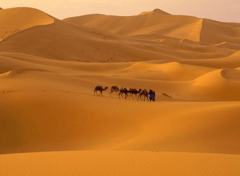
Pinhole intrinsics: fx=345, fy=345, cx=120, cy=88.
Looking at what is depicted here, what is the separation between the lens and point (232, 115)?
10.5 meters

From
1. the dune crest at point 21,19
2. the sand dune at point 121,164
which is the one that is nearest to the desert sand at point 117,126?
the sand dune at point 121,164

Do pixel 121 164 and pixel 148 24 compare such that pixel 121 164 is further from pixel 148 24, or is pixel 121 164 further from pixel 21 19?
pixel 148 24

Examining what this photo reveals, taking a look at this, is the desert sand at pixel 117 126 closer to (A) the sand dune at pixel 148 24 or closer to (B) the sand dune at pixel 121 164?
(B) the sand dune at pixel 121 164

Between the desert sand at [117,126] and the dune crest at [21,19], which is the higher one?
the dune crest at [21,19]

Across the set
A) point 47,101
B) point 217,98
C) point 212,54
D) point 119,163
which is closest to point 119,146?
point 119,163

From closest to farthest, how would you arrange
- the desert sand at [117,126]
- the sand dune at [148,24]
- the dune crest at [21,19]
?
the desert sand at [117,126]
the dune crest at [21,19]
the sand dune at [148,24]

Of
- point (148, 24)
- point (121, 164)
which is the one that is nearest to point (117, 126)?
point (121, 164)

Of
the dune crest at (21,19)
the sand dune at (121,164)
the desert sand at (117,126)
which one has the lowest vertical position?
the sand dune at (121,164)

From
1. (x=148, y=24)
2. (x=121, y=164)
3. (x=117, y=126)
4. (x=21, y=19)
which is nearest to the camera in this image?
(x=121, y=164)

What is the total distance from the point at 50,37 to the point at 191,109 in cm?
3297

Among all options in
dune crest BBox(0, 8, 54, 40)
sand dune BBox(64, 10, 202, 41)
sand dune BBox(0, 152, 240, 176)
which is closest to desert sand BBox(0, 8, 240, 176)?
sand dune BBox(0, 152, 240, 176)

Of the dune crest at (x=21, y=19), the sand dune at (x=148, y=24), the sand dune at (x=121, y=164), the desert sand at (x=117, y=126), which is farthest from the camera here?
the sand dune at (x=148, y=24)

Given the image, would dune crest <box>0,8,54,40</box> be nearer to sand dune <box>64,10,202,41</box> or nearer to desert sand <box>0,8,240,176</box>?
desert sand <box>0,8,240,176</box>

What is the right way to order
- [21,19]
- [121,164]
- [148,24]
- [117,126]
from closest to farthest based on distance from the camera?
[121,164] → [117,126] → [21,19] → [148,24]
